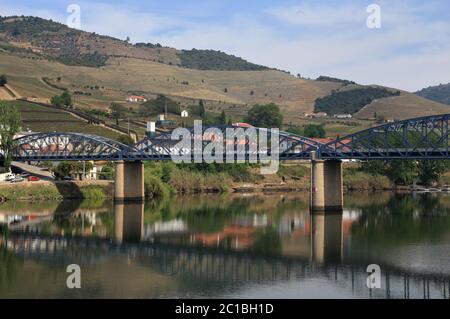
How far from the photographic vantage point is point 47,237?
6156 cm

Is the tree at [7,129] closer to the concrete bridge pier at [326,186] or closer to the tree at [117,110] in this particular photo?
the concrete bridge pier at [326,186]

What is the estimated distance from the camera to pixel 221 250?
185ft

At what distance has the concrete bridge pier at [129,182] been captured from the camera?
94925 mm

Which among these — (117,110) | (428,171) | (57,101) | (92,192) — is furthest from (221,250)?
(117,110)

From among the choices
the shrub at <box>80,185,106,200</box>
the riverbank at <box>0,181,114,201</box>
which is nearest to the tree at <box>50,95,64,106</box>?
the riverbank at <box>0,181,114,201</box>

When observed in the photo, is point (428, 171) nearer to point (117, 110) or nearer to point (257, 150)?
point (257, 150)

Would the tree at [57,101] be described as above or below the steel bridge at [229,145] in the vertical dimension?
above

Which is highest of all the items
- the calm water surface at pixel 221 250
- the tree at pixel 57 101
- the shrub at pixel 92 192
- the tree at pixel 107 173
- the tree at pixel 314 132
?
the tree at pixel 57 101

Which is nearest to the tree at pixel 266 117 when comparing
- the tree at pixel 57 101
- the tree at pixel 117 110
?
the tree at pixel 117 110

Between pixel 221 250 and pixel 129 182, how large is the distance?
139 feet

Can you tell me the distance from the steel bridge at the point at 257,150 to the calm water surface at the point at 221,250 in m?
4.76
